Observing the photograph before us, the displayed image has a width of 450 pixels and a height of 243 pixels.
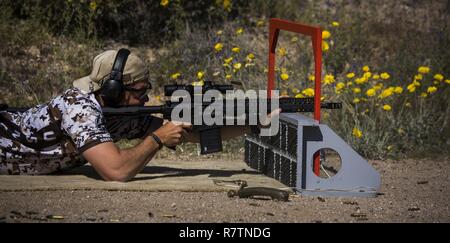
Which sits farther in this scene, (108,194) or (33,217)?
(108,194)

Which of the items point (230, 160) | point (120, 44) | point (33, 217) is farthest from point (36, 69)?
point (33, 217)

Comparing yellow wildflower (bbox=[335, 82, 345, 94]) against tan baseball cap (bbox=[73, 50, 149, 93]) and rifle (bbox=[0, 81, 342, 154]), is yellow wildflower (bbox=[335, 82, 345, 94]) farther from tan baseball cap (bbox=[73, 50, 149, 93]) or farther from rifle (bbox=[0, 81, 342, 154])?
tan baseball cap (bbox=[73, 50, 149, 93])

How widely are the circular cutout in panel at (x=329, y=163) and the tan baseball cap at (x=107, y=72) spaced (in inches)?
73.2

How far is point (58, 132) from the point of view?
624 cm

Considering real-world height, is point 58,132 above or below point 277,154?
above

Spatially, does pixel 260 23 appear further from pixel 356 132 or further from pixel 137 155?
pixel 137 155

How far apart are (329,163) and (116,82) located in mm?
2788

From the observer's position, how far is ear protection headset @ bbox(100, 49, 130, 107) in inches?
240

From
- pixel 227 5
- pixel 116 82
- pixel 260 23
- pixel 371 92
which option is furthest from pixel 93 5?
pixel 116 82

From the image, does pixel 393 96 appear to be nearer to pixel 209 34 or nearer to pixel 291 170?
pixel 209 34

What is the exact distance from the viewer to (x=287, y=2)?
11430 millimetres

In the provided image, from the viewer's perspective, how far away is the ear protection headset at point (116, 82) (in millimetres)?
6090

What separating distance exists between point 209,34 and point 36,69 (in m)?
2.15

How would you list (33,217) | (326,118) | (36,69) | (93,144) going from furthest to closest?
(36,69)
(326,118)
(93,144)
(33,217)
